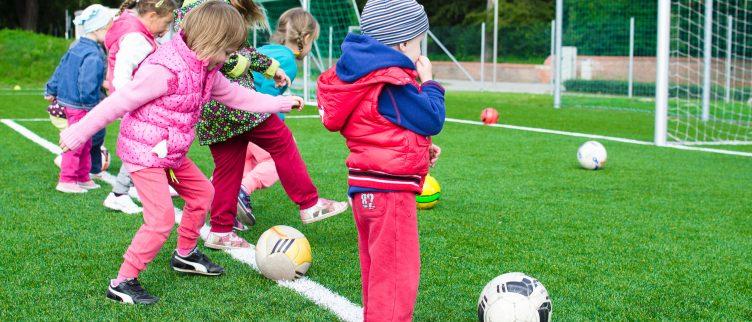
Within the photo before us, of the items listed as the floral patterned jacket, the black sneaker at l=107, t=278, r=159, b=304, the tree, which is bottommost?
the black sneaker at l=107, t=278, r=159, b=304

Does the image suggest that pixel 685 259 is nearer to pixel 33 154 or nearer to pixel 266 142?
pixel 266 142

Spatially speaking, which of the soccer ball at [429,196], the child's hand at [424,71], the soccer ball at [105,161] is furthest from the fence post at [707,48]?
the child's hand at [424,71]

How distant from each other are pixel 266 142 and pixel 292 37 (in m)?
0.75

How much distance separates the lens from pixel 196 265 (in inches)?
177

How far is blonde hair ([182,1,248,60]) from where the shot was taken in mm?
3943

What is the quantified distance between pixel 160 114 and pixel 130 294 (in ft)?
2.85

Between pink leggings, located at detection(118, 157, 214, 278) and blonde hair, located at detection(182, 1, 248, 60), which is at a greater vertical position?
blonde hair, located at detection(182, 1, 248, 60)

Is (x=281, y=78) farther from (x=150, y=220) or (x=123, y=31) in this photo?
(x=150, y=220)

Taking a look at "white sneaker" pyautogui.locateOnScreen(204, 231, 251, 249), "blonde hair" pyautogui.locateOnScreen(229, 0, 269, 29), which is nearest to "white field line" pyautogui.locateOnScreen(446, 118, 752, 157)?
"blonde hair" pyautogui.locateOnScreen(229, 0, 269, 29)

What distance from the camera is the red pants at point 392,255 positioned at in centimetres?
324

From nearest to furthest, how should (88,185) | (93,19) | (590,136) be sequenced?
(93,19), (88,185), (590,136)

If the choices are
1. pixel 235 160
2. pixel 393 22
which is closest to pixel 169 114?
pixel 235 160

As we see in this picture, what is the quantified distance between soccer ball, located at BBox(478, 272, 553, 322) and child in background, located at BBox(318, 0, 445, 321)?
1.62ft

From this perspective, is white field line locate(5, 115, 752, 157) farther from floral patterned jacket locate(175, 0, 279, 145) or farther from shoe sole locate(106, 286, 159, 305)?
shoe sole locate(106, 286, 159, 305)
